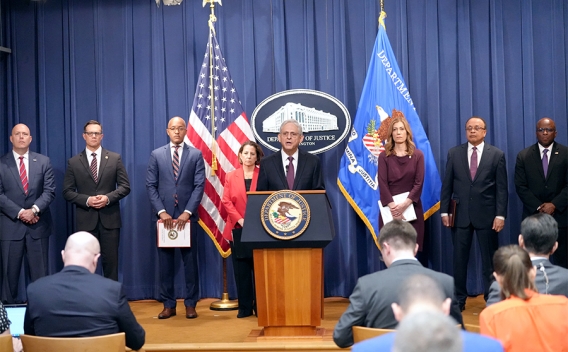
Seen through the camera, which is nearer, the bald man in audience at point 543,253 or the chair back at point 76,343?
the chair back at point 76,343

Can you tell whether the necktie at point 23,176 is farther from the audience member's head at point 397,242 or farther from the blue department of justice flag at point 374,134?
the audience member's head at point 397,242

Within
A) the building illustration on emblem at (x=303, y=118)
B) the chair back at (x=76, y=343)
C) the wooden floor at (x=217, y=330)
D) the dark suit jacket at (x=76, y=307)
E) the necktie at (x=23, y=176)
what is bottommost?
the wooden floor at (x=217, y=330)

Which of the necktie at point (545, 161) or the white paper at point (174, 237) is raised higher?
the necktie at point (545, 161)

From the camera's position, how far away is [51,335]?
2996 mm

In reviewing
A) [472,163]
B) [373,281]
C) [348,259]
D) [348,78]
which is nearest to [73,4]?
[348,78]

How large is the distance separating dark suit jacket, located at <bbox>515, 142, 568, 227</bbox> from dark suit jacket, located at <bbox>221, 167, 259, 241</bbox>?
250cm

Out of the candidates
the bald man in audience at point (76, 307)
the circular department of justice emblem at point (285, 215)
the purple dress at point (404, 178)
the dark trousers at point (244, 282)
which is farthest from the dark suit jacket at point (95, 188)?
the bald man in audience at point (76, 307)

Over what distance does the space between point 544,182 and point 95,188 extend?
4140 millimetres

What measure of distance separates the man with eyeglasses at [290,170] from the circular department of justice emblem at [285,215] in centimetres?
77

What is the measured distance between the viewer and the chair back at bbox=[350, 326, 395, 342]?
107 inches

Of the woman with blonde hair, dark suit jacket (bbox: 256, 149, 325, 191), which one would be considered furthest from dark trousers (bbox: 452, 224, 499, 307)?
dark suit jacket (bbox: 256, 149, 325, 191)

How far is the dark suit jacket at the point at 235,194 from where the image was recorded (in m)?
5.92

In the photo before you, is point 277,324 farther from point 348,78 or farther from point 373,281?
point 348,78

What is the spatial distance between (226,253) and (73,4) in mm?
3228
